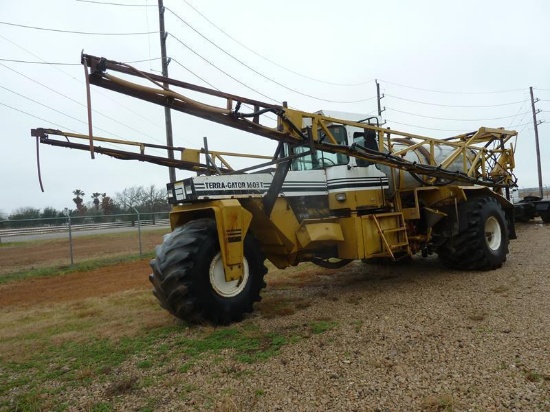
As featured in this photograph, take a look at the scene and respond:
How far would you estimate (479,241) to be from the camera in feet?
25.2

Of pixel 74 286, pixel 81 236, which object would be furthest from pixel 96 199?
pixel 74 286

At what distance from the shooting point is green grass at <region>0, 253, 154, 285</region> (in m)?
11.2

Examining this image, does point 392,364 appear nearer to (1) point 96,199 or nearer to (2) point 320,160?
(2) point 320,160

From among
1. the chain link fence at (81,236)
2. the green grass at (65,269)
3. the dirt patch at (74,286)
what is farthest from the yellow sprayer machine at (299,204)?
the chain link fence at (81,236)

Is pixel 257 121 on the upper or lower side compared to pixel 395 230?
upper

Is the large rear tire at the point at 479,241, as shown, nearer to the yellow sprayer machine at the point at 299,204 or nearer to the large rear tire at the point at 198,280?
the yellow sprayer machine at the point at 299,204

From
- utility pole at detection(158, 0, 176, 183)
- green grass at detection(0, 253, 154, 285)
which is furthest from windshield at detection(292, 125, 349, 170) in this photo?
utility pole at detection(158, 0, 176, 183)

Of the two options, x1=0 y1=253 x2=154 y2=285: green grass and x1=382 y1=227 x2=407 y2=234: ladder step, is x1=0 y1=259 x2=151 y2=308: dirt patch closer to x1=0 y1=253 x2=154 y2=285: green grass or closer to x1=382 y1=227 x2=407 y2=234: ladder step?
x1=0 y1=253 x2=154 y2=285: green grass

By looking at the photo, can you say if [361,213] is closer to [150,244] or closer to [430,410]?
[430,410]

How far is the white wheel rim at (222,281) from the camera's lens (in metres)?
5.07

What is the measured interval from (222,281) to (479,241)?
4.99 metres

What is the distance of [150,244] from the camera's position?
18.4m

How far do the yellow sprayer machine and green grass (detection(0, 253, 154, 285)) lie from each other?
665 cm

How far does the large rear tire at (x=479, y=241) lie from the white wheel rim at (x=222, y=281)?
448cm
